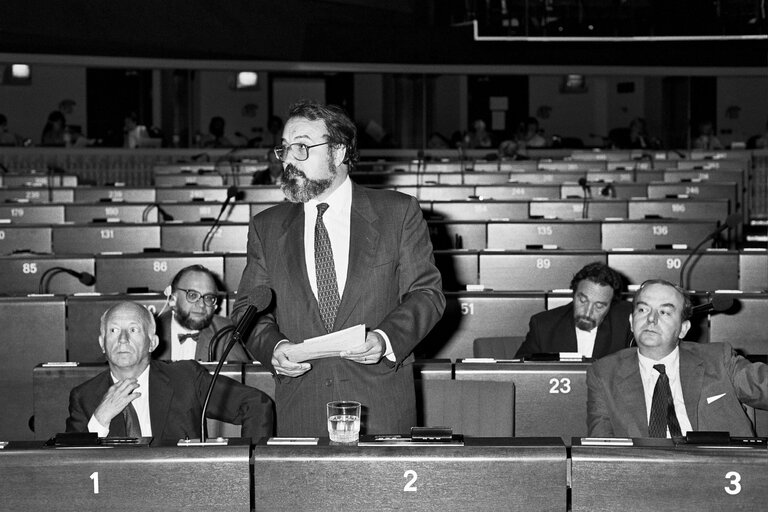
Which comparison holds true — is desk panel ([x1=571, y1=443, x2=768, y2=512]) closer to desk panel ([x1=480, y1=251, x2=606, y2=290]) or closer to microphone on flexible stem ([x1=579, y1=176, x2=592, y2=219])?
desk panel ([x1=480, y1=251, x2=606, y2=290])

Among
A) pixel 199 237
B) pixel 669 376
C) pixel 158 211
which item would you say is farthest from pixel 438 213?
pixel 669 376

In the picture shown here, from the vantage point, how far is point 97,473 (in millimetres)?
1944

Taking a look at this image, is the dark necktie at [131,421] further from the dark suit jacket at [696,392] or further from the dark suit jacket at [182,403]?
the dark suit jacket at [696,392]

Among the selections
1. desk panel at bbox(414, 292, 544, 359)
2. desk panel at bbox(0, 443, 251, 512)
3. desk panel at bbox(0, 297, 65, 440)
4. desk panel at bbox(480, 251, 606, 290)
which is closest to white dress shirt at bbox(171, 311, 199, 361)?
desk panel at bbox(0, 297, 65, 440)

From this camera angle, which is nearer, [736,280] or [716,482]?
[716,482]

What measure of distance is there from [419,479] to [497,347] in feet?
8.38

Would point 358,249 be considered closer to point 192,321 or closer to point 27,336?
point 192,321

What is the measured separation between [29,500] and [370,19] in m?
13.4

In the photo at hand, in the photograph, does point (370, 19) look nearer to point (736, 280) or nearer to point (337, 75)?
point (337, 75)

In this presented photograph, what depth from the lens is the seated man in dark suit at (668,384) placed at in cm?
304

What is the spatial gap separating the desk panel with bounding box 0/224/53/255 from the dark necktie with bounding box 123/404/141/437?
482 cm

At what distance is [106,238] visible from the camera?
7.51 m

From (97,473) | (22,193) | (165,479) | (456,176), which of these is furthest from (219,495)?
(456,176)

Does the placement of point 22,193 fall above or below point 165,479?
above
